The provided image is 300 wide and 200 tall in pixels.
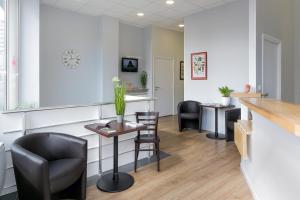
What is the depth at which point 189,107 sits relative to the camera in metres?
5.34

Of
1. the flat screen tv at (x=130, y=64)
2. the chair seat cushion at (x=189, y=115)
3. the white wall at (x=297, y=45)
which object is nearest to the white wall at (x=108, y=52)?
the flat screen tv at (x=130, y=64)

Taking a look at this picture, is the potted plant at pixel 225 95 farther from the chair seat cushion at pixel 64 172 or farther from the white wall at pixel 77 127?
the chair seat cushion at pixel 64 172

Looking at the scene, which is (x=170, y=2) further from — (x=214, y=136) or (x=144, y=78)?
(x=214, y=136)

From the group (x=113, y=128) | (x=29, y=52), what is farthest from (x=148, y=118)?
(x=29, y=52)

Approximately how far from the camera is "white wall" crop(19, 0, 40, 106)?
397 cm

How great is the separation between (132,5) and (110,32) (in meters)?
1.17

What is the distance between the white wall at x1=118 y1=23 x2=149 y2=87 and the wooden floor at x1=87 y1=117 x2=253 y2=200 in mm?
3055

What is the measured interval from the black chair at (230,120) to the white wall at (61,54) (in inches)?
135

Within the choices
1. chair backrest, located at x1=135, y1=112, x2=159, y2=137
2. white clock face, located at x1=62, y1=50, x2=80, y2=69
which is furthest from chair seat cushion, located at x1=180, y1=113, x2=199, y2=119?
white clock face, located at x1=62, y1=50, x2=80, y2=69

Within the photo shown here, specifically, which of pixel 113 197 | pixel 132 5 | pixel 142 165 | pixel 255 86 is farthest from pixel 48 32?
pixel 255 86

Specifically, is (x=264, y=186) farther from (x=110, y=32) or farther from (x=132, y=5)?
(x=110, y=32)

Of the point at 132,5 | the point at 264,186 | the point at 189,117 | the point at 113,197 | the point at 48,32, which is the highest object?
the point at 132,5

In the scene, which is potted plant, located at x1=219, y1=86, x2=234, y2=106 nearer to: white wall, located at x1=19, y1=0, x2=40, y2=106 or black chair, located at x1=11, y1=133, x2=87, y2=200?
black chair, located at x1=11, y1=133, x2=87, y2=200

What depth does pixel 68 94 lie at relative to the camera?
530 cm
